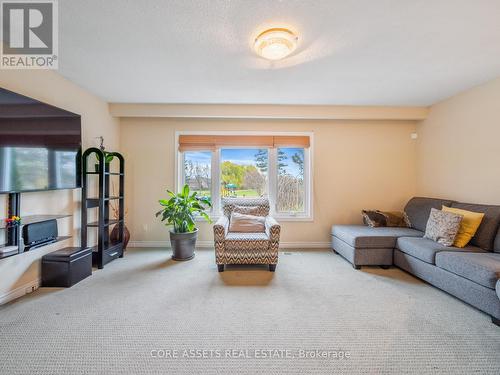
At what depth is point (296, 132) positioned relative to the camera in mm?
4277

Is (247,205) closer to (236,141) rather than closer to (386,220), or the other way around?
(236,141)

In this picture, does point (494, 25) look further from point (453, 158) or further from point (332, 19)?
point (453, 158)

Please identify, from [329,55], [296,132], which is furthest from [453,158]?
[329,55]

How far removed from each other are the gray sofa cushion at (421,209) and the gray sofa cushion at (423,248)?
0.59 meters

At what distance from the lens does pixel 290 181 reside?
4.39m

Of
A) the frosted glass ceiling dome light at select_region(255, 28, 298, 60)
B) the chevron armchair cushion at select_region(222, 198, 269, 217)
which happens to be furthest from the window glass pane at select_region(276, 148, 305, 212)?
the frosted glass ceiling dome light at select_region(255, 28, 298, 60)

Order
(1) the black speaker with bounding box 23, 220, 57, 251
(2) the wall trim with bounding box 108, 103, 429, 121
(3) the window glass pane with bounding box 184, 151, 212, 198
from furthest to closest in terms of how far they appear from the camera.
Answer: (3) the window glass pane with bounding box 184, 151, 212, 198, (2) the wall trim with bounding box 108, 103, 429, 121, (1) the black speaker with bounding box 23, 220, 57, 251

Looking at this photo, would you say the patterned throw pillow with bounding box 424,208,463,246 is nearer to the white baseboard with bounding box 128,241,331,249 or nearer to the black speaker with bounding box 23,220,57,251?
the white baseboard with bounding box 128,241,331,249

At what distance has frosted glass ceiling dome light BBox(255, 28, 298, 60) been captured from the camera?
6.57 feet

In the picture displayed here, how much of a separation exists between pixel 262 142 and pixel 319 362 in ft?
11.0

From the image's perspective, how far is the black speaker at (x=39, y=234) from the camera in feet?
7.26

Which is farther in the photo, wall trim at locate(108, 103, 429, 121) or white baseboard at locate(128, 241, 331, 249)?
white baseboard at locate(128, 241, 331, 249)

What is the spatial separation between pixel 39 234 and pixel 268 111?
3467 mm

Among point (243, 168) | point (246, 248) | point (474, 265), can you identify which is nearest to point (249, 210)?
point (246, 248)
